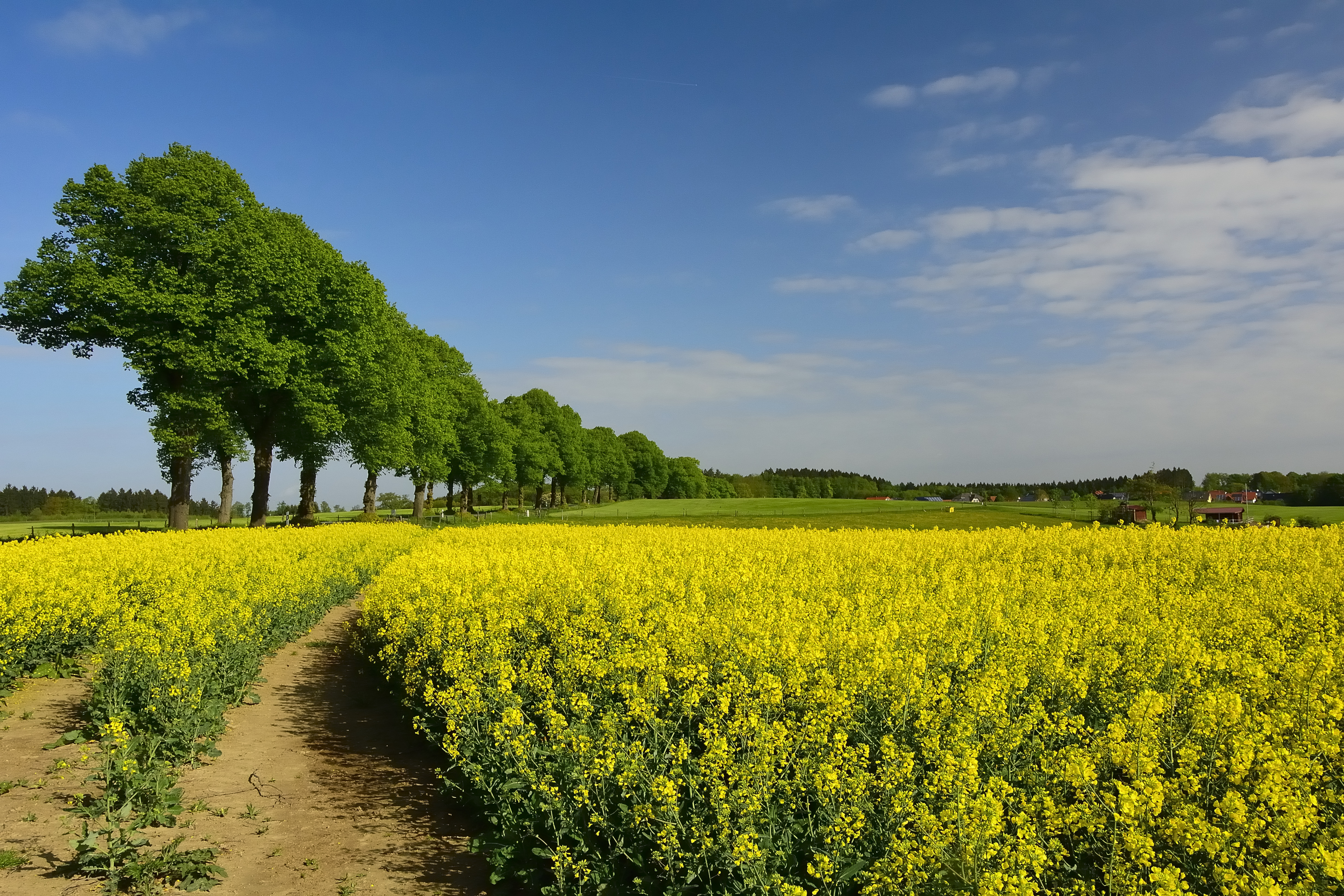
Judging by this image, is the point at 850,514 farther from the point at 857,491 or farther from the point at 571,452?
the point at 857,491

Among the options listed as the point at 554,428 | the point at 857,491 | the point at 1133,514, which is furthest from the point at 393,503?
the point at 857,491

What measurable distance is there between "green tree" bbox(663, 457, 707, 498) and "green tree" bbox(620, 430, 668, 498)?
2448mm

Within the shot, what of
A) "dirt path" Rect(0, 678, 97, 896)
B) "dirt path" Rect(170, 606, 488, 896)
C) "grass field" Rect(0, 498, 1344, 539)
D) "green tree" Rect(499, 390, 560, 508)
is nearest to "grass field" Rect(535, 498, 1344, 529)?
"grass field" Rect(0, 498, 1344, 539)

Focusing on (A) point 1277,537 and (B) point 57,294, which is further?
(B) point 57,294

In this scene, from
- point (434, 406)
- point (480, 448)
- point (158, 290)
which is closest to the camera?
point (158, 290)

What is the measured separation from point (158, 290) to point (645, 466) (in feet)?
326

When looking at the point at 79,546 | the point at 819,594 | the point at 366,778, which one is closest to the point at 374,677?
the point at 366,778

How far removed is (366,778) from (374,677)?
4740mm

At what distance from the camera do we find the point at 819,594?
11.8m

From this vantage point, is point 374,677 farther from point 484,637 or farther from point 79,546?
point 79,546

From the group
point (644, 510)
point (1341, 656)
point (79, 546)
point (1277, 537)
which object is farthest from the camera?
point (644, 510)

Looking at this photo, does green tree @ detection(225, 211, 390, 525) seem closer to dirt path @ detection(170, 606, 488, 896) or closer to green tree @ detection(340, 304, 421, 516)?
green tree @ detection(340, 304, 421, 516)

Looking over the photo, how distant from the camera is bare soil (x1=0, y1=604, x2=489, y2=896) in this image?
628 cm

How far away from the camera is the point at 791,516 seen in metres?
57.7
